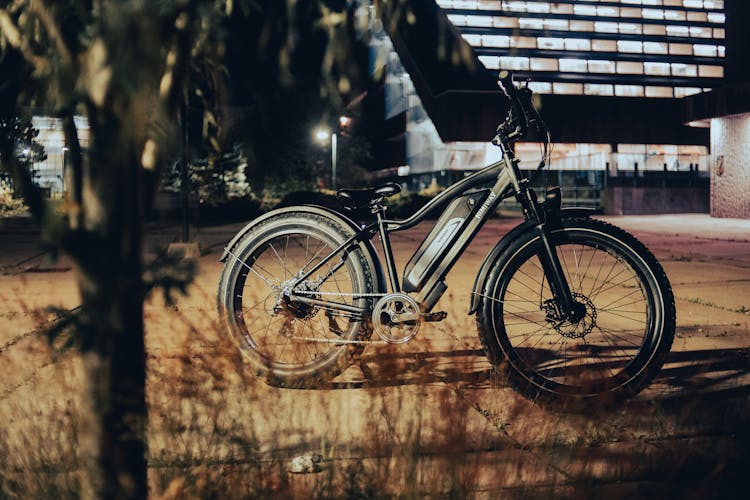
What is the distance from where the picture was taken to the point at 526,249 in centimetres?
416

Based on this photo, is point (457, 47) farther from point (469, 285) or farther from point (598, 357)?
point (469, 285)

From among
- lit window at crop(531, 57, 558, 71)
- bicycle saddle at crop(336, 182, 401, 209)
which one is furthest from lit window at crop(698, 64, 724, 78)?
bicycle saddle at crop(336, 182, 401, 209)

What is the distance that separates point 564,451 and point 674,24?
54.9 m

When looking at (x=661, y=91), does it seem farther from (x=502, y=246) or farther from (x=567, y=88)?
(x=502, y=246)

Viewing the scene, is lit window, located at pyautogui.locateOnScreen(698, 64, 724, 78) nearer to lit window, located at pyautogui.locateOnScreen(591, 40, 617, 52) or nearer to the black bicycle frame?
lit window, located at pyautogui.locateOnScreen(591, 40, 617, 52)

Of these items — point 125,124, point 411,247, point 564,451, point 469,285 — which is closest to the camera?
point 125,124

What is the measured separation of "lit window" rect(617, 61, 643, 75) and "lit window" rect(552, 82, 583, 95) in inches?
138

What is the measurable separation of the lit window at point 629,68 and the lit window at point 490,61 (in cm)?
769

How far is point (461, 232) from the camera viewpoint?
431 cm

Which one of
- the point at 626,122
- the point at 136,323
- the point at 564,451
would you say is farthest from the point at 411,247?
the point at 626,122

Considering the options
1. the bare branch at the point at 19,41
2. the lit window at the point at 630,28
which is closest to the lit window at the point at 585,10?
the lit window at the point at 630,28

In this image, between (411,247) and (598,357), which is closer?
(598,357)

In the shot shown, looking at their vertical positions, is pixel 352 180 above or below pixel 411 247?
above

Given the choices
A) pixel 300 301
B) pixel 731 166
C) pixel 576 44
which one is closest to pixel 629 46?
pixel 576 44
